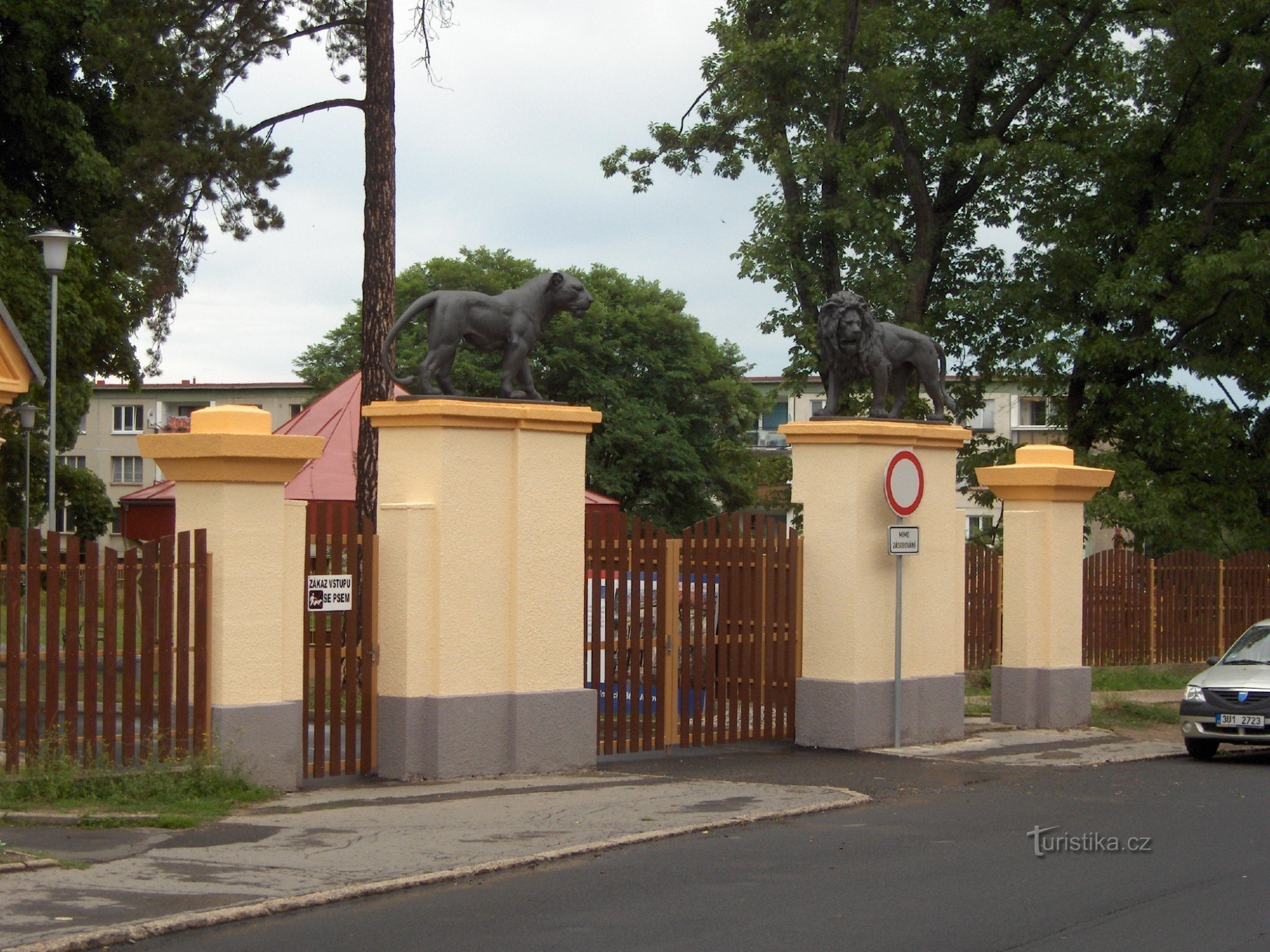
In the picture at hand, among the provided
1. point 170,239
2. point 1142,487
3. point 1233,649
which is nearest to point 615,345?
point 1142,487

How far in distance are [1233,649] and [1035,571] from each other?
210 cm

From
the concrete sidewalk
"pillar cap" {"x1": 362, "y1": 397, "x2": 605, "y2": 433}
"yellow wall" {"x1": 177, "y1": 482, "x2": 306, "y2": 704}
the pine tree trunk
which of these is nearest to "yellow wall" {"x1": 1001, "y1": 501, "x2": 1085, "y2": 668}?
the concrete sidewalk

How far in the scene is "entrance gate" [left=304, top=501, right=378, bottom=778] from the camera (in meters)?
11.3

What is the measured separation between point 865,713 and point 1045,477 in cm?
370

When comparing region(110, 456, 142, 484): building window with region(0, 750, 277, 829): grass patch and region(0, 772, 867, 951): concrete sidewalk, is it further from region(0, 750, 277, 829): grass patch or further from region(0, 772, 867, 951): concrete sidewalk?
region(0, 750, 277, 829): grass patch

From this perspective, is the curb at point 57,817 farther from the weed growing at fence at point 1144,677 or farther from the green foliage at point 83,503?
the green foliage at point 83,503

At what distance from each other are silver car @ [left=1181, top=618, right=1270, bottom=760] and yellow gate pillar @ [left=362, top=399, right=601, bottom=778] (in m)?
6.05

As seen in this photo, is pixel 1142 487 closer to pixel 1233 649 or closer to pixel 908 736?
pixel 1233 649

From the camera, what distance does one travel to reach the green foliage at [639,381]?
51.0 meters

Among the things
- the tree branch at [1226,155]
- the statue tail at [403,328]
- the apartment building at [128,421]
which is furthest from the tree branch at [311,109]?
the apartment building at [128,421]

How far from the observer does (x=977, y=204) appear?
97.2 feet

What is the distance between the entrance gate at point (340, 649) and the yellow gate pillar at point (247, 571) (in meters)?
0.38

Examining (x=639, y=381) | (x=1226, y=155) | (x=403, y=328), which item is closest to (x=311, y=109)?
(x=403, y=328)

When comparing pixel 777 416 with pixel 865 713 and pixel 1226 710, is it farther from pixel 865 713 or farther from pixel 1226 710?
pixel 865 713
